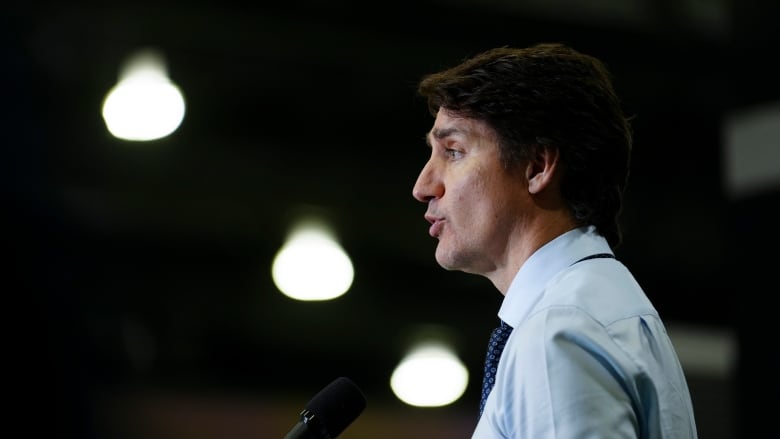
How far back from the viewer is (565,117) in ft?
5.16

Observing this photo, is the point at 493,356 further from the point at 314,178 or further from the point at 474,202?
the point at 314,178

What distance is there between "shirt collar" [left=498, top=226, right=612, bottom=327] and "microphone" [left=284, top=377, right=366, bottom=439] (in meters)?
0.22

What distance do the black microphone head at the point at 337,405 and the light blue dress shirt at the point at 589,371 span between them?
7.6 inches

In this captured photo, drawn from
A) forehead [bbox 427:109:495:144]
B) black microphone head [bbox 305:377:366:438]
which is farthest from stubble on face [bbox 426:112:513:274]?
black microphone head [bbox 305:377:366:438]

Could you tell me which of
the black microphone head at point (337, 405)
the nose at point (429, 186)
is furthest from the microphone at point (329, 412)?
the nose at point (429, 186)

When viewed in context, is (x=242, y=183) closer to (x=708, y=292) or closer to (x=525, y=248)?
(x=708, y=292)

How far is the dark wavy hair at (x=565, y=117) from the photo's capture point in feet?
5.13

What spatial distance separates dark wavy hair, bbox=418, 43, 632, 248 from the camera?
5.13ft

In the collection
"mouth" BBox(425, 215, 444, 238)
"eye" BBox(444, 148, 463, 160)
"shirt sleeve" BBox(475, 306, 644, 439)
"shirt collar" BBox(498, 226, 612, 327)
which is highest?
"eye" BBox(444, 148, 463, 160)

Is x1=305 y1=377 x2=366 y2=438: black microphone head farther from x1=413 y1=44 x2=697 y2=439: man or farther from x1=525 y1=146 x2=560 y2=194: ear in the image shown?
x1=525 y1=146 x2=560 y2=194: ear

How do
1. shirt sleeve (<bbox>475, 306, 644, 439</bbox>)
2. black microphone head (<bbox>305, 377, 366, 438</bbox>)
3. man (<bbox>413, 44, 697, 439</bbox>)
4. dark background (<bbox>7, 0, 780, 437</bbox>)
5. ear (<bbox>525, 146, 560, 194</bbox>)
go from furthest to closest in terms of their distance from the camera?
dark background (<bbox>7, 0, 780, 437</bbox>), ear (<bbox>525, 146, 560, 194</bbox>), black microphone head (<bbox>305, 377, 366, 438</bbox>), man (<bbox>413, 44, 697, 439</bbox>), shirt sleeve (<bbox>475, 306, 644, 439</bbox>)

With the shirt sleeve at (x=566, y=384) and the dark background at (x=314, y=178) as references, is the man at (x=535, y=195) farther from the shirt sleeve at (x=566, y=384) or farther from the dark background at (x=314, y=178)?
the dark background at (x=314, y=178)

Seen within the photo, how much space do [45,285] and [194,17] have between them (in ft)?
9.42

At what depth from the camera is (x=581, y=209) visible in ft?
5.06
